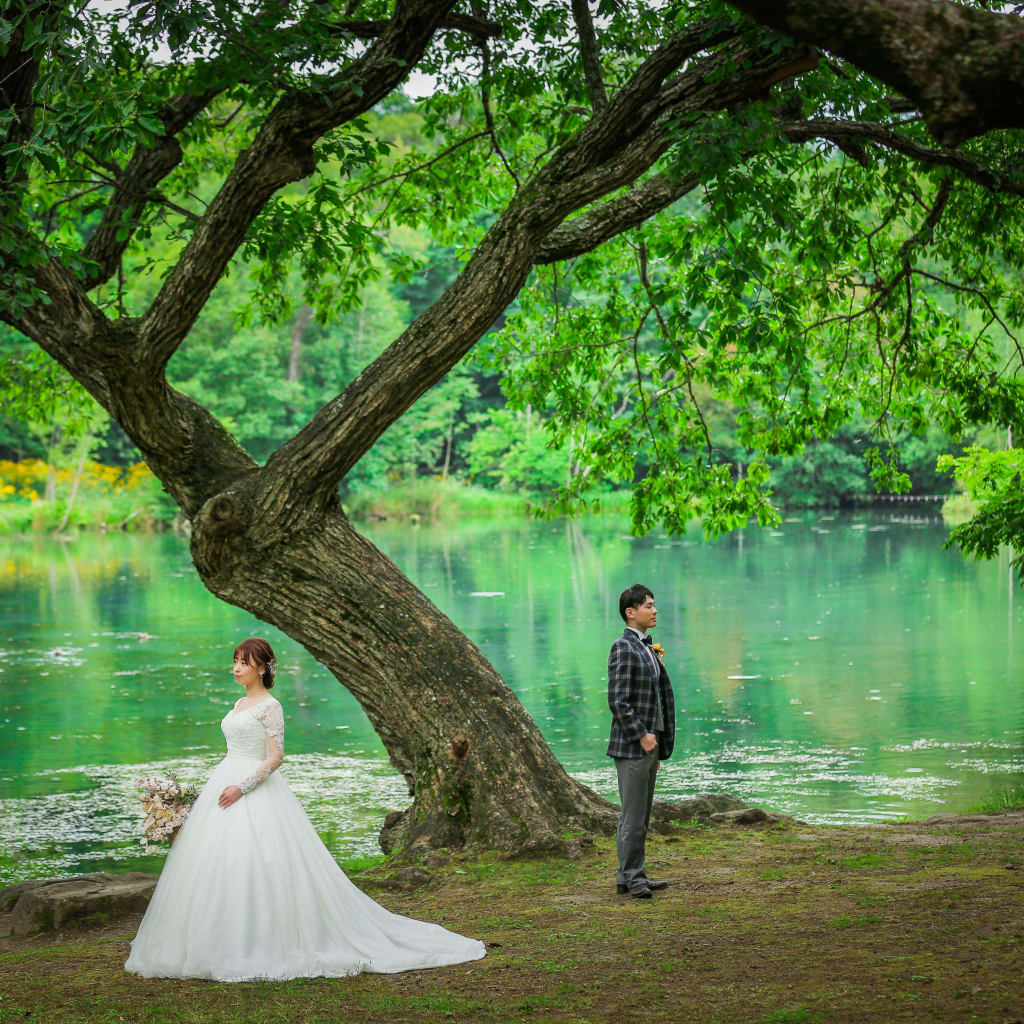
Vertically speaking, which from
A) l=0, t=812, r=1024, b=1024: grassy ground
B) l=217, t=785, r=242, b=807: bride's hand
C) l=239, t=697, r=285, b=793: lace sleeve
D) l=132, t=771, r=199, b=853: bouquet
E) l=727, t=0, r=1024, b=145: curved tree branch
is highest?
l=727, t=0, r=1024, b=145: curved tree branch

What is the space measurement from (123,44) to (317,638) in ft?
14.4

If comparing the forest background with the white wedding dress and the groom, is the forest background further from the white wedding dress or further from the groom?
the white wedding dress

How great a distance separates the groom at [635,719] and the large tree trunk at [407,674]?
1.51m

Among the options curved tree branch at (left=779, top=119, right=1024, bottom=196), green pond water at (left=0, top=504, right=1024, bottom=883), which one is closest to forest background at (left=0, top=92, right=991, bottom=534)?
green pond water at (left=0, top=504, right=1024, bottom=883)

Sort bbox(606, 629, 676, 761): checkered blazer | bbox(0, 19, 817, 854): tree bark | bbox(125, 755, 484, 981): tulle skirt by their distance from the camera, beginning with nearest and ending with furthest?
1. bbox(125, 755, 484, 981): tulle skirt
2. bbox(606, 629, 676, 761): checkered blazer
3. bbox(0, 19, 817, 854): tree bark

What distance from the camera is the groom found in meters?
6.64

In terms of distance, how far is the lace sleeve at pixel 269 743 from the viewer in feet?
18.7

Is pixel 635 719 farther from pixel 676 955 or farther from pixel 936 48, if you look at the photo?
pixel 936 48

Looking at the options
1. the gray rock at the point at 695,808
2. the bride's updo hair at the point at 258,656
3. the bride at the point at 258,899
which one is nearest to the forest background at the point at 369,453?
the gray rock at the point at 695,808

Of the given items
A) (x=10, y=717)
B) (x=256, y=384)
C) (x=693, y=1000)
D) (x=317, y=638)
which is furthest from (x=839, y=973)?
(x=256, y=384)

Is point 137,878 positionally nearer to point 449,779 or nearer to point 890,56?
point 449,779

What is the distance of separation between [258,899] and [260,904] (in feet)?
0.08

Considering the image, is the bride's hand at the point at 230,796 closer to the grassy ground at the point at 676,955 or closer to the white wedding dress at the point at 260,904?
the white wedding dress at the point at 260,904

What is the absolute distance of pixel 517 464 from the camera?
2466 inches
